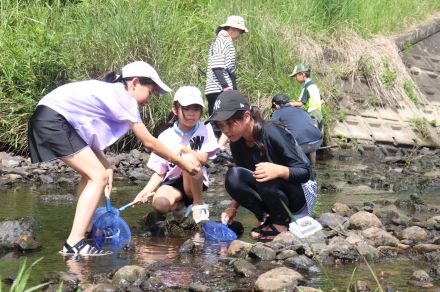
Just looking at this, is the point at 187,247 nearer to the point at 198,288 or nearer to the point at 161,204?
the point at 161,204

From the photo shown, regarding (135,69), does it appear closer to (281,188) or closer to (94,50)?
(281,188)

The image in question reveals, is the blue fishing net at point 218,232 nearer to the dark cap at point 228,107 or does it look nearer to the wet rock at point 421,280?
the dark cap at point 228,107

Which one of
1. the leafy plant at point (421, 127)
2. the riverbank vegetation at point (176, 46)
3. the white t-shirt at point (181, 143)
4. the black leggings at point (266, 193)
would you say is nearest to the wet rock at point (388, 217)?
the black leggings at point (266, 193)

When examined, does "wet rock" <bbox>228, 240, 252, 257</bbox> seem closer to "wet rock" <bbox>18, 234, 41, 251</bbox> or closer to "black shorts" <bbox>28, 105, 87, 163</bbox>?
"black shorts" <bbox>28, 105, 87, 163</bbox>

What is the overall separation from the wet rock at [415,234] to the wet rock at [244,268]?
1533mm

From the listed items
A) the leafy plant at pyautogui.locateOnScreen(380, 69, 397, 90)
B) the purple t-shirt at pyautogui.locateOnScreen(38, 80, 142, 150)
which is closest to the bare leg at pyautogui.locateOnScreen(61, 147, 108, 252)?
the purple t-shirt at pyautogui.locateOnScreen(38, 80, 142, 150)

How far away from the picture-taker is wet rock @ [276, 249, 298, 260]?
5.19 meters

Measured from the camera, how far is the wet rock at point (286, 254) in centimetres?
519

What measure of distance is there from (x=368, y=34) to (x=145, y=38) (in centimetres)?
654

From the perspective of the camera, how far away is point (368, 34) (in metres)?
17.0

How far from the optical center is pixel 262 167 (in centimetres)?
576

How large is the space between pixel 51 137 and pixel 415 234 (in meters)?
2.69

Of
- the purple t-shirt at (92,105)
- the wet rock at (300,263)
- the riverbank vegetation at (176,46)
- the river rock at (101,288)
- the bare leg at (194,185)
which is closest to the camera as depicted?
the river rock at (101,288)

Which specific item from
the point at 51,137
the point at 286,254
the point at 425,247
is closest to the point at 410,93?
the point at 425,247
